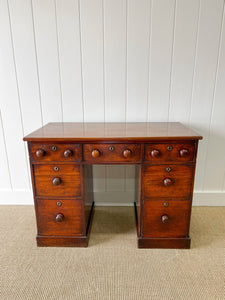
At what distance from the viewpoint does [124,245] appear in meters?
1.58

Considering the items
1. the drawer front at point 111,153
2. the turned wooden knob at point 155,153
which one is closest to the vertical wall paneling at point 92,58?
the drawer front at point 111,153

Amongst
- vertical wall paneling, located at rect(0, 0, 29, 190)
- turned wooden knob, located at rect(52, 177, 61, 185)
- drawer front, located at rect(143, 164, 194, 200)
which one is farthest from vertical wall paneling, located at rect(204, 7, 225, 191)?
vertical wall paneling, located at rect(0, 0, 29, 190)

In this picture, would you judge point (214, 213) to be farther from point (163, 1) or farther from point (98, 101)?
point (163, 1)

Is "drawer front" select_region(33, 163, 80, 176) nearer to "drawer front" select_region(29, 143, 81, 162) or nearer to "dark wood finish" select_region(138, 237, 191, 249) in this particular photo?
"drawer front" select_region(29, 143, 81, 162)

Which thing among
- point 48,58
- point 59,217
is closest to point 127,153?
point 59,217

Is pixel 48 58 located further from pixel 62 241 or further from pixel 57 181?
pixel 62 241

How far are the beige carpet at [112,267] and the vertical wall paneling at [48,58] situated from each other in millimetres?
1024

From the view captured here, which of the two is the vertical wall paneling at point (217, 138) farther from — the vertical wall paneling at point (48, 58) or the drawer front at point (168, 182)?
the vertical wall paneling at point (48, 58)

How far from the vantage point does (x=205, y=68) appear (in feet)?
5.73

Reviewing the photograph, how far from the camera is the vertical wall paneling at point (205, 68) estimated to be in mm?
1634

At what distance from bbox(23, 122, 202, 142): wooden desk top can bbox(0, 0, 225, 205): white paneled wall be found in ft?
0.98

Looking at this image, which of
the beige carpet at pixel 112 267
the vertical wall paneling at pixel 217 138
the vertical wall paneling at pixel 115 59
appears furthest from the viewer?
the vertical wall paneling at pixel 217 138

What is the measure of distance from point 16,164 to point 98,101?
100 cm

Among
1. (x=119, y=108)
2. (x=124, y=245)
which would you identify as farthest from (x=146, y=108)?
(x=124, y=245)
